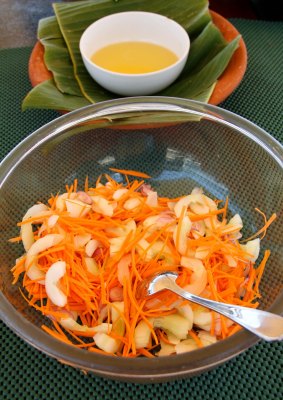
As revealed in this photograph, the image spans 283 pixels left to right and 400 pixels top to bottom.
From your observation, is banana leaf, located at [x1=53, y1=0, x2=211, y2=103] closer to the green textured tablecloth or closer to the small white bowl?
the small white bowl

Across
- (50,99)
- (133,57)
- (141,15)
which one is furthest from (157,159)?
(141,15)

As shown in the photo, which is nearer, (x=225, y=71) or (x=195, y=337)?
(x=195, y=337)

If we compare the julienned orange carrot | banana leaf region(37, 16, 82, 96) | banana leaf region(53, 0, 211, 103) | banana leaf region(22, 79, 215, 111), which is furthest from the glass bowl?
banana leaf region(53, 0, 211, 103)

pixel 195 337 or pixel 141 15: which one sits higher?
pixel 141 15

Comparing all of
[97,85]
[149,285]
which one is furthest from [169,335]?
[97,85]

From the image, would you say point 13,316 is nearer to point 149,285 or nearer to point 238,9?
point 149,285

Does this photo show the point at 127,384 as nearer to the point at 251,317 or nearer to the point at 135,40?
the point at 251,317

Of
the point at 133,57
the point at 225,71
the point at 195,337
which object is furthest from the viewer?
the point at 133,57
